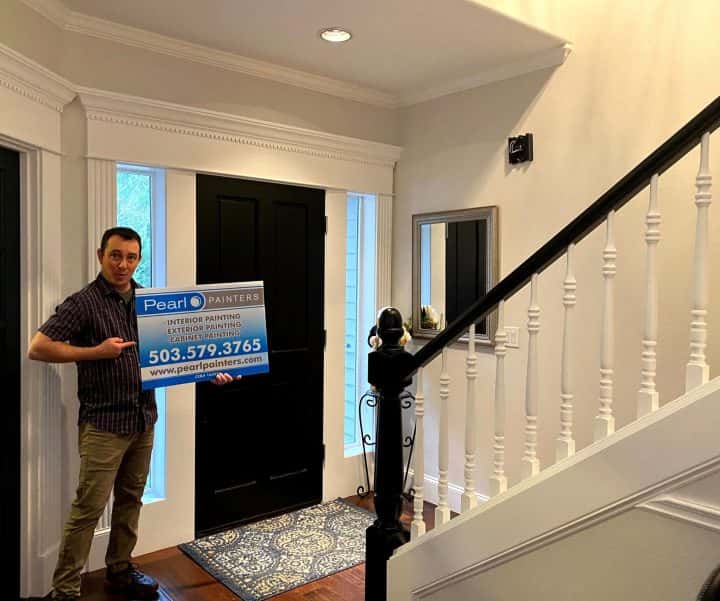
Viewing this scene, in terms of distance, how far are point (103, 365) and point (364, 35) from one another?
195 cm

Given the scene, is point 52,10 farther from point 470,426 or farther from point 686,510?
point 686,510

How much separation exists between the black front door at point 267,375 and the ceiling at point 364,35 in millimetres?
713

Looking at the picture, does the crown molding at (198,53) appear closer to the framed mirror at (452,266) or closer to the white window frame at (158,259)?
the white window frame at (158,259)

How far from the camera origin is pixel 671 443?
59.2 inches

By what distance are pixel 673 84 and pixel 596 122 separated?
1.21 ft

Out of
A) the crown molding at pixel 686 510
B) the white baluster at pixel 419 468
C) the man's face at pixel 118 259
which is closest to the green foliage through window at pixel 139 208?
the man's face at pixel 118 259

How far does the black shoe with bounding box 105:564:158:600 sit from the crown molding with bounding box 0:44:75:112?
209 cm

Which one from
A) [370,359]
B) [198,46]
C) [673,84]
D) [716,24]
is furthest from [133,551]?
[716,24]

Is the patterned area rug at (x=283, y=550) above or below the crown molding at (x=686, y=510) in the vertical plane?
below

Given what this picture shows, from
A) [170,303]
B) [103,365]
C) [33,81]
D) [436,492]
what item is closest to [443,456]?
[170,303]

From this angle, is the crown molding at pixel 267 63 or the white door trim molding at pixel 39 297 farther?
the crown molding at pixel 267 63

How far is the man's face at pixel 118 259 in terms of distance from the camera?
8.11ft

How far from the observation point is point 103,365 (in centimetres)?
246

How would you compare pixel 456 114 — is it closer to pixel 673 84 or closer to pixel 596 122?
pixel 596 122
